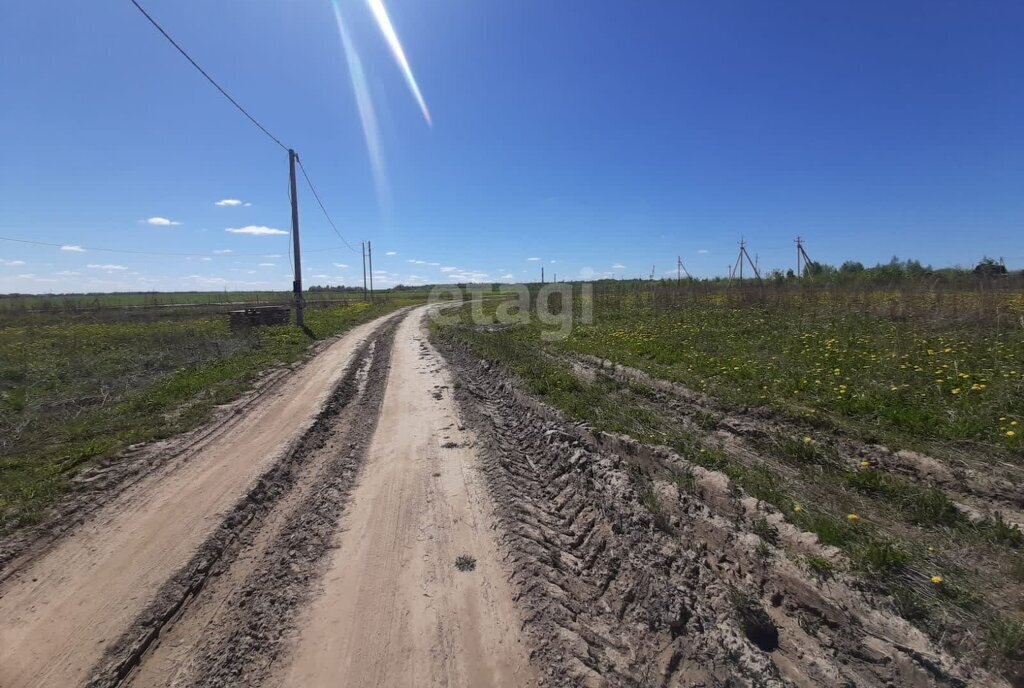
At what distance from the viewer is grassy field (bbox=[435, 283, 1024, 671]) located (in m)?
2.75

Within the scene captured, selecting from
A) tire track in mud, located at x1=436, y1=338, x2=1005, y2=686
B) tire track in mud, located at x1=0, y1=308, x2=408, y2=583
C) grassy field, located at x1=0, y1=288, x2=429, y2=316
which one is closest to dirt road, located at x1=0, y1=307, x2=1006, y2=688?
tire track in mud, located at x1=436, y1=338, x2=1005, y2=686

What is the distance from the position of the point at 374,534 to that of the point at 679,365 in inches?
270

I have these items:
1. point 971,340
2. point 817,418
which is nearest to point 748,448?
point 817,418

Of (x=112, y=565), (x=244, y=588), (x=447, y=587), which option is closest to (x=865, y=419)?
(x=447, y=587)

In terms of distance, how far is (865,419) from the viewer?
5293 millimetres

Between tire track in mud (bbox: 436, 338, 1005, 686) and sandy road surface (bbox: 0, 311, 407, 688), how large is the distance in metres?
2.60

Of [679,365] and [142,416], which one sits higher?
[679,365]

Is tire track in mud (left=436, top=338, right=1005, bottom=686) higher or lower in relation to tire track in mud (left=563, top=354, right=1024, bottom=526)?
lower

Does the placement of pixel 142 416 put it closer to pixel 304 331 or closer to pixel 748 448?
pixel 748 448

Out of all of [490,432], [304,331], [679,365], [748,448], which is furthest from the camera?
[304,331]

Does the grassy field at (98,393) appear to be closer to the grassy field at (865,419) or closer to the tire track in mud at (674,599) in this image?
the tire track in mud at (674,599)

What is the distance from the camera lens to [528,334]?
1586 cm

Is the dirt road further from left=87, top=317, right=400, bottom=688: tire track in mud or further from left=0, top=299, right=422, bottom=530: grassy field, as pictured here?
left=0, top=299, right=422, bottom=530: grassy field

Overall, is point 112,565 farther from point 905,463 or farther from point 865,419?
point 865,419
